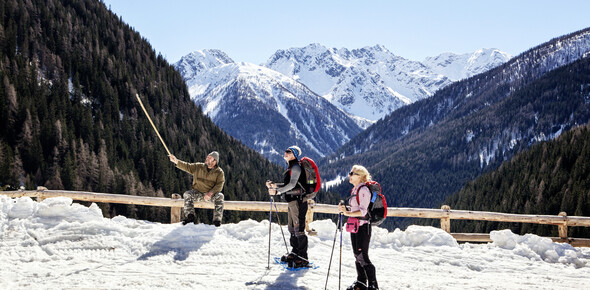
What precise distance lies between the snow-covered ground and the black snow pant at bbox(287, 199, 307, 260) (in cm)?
52

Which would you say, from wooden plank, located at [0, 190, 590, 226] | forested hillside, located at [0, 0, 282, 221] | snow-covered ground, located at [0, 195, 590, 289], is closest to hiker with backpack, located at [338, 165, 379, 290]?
snow-covered ground, located at [0, 195, 590, 289]

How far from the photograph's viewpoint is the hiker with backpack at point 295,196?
27.9 feet

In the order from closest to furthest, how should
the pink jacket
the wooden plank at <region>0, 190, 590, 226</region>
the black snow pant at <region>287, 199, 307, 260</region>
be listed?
1. the pink jacket
2. the black snow pant at <region>287, 199, 307, 260</region>
3. the wooden plank at <region>0, 190, 590, 226</region>

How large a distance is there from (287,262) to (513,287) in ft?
14.9

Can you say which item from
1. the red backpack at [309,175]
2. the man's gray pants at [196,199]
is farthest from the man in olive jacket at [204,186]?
the red backpack at [309,175]

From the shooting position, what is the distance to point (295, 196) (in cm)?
871

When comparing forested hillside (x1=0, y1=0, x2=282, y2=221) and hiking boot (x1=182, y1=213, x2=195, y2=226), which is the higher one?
forested hillside (x1=0, y1=0, x2=282, y2=221)

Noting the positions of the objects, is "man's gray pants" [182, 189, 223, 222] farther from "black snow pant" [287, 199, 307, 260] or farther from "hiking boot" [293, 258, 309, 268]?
"hiking boot" [293, 258, 309, 268]

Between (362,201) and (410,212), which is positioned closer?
(362,201)

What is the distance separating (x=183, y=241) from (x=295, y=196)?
3267 mm

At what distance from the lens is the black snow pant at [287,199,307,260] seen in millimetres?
8805

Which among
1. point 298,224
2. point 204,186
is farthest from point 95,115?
point 298,224

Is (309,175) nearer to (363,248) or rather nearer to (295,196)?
(295,196)

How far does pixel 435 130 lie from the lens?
195 metres
